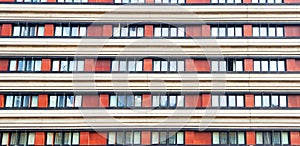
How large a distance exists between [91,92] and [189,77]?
795 centimetres

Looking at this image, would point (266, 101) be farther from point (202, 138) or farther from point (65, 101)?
point (65, 101)

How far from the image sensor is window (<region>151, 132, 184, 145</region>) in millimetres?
41906

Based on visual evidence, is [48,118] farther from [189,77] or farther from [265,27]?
[265,27]

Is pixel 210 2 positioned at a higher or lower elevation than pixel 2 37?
higher

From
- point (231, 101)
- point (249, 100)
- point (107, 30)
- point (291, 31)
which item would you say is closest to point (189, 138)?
point (231, 101)

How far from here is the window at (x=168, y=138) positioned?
137 ft

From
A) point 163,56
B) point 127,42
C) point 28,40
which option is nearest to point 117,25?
point 127,42

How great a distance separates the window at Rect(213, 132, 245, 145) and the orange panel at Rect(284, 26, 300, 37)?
912 cm

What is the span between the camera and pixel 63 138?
4203 cm

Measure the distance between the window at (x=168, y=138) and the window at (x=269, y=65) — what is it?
8285mm

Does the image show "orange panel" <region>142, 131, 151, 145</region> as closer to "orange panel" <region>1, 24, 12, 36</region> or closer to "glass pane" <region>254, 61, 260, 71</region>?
"glass pane" <region>254, 61, 260, 71</region>

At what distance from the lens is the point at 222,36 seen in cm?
4381

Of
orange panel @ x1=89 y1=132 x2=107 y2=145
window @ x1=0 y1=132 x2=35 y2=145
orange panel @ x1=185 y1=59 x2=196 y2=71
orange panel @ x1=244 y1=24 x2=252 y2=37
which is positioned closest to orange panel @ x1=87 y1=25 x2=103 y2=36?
orange panel @ x1=185 y1=59 x2=196 y2=71

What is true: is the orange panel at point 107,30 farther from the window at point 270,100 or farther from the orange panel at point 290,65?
the orange panel at point 290,65
